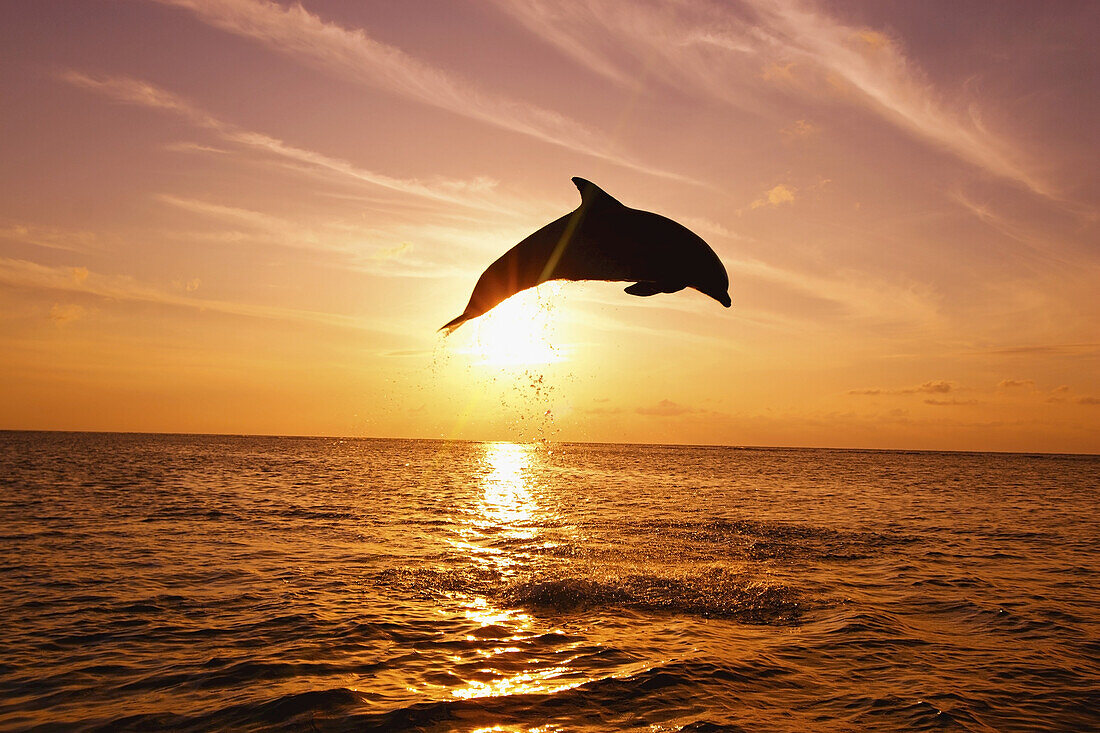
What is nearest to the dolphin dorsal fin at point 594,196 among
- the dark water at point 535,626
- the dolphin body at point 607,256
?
the dolphin body at point 607,256

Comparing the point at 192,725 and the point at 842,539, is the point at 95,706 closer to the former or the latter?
the point at 192,725

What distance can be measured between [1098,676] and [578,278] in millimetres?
9215

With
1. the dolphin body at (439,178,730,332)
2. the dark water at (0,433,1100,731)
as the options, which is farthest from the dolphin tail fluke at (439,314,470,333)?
the dark water at (0,433,1100,731)

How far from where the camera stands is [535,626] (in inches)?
459

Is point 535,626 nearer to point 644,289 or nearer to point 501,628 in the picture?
point 501,628

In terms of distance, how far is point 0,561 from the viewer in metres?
16.0

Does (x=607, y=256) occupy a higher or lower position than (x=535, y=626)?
higher

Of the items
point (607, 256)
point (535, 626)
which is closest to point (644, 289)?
point (607, 256)

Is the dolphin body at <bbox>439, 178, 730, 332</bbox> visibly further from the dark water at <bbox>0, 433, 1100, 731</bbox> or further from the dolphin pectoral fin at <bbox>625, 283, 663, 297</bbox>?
the dark water at <bbox>0, 433, 1100, 731</bbox>

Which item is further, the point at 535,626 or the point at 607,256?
the point at 535,626

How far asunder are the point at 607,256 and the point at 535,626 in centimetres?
690

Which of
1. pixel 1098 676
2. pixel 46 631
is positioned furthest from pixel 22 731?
pixel 1098 676

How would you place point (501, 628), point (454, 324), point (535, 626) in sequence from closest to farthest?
point (454, 324), point (501, 628), point (535, 626)

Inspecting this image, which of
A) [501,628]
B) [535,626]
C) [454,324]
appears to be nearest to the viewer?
[454,324]
